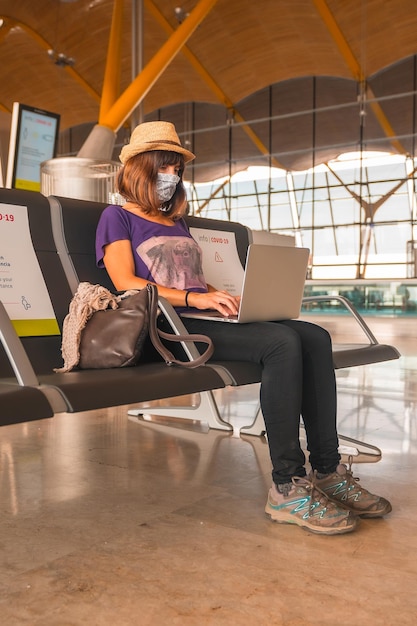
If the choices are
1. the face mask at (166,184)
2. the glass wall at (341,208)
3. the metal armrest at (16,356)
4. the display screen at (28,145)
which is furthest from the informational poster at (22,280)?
the glass wall at (341,208)

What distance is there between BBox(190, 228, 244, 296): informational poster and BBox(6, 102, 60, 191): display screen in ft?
4.89

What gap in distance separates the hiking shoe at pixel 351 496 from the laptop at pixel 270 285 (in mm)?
569

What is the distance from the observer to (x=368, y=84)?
17578mm

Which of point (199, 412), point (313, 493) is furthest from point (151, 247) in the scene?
point (199, 412)

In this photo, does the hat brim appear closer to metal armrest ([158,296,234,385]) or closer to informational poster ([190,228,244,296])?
metal armrest ([158,296,234,385])

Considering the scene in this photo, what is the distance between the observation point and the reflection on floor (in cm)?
151

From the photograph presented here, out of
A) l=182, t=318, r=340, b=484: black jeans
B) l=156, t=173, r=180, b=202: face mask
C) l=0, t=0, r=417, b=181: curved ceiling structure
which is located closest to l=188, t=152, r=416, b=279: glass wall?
l=0, t=0, r=417, b=181: curved ceiling structure

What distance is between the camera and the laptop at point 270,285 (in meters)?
2.12

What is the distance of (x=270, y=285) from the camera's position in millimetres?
2217

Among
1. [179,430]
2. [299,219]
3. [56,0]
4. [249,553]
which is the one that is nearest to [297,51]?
[299,219]

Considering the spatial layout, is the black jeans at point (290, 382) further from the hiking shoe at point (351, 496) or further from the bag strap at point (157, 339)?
the bag strap at point (157, 339)

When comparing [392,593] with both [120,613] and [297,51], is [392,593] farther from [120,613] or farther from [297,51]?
[297,51]

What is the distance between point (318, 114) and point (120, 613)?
715 inches

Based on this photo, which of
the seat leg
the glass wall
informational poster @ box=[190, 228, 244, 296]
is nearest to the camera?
informational poster @ box=[190, 228, 244, 296]
